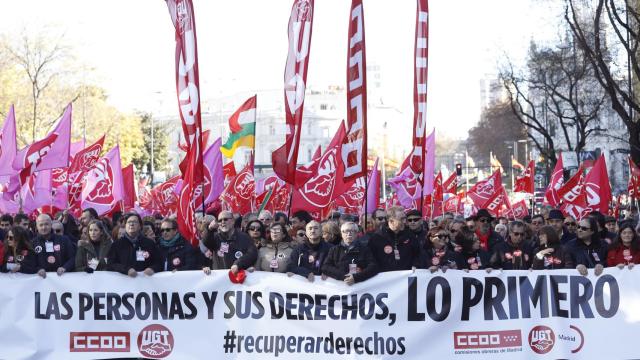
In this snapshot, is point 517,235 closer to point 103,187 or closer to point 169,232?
point 169,232

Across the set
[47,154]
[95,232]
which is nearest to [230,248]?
[95,232]

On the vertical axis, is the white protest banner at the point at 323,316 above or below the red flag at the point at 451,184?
below

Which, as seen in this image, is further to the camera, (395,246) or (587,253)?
(587,253)

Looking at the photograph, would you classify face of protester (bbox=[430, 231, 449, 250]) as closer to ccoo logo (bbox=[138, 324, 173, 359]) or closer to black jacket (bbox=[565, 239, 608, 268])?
black jacket (bbox=[565, 239, 608, 268])

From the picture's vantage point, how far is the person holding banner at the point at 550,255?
11578mm

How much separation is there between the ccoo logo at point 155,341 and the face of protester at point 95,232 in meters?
1.57

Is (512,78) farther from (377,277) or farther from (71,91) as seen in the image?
(377,277)

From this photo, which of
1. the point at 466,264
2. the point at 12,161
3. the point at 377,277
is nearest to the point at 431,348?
the point at 377,277

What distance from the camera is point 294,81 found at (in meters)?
14.5

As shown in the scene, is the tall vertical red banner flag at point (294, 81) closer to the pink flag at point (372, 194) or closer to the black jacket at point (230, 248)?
the black jacket at point (230, 248)

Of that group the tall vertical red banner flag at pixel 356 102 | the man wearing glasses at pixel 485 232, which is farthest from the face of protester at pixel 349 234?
the man wearing glasses at pixel 485 232

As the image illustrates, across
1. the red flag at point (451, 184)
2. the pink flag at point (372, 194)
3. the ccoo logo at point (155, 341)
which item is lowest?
the ccoo logo at point (155, 341)

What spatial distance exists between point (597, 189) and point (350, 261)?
1108 cm

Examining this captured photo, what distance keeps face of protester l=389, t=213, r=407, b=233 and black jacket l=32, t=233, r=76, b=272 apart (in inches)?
130
